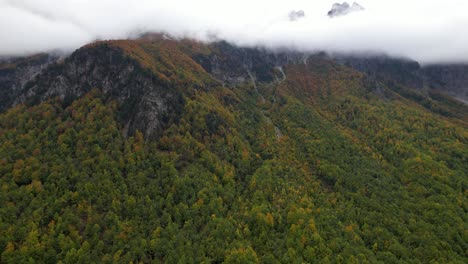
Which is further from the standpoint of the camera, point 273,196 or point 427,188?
point 427,188

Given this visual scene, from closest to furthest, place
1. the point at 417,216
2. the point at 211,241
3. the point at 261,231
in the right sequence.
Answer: the point at 211,241, the point at 261,231, the point at 417,216

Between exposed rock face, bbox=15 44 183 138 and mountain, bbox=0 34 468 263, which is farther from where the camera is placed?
exposed rock face, bbox=15 44 183 138

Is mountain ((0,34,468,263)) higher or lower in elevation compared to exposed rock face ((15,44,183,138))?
lower

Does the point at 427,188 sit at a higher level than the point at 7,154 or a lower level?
lower

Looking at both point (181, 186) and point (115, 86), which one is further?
point (115, 86)

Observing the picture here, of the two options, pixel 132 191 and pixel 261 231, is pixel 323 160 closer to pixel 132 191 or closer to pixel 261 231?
pixel 261 231

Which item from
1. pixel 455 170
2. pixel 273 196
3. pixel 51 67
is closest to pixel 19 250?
pixel 273 196

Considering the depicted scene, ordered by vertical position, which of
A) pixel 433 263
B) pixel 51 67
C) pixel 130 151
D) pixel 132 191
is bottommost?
pixel 433 263

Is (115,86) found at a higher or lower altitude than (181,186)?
higher
